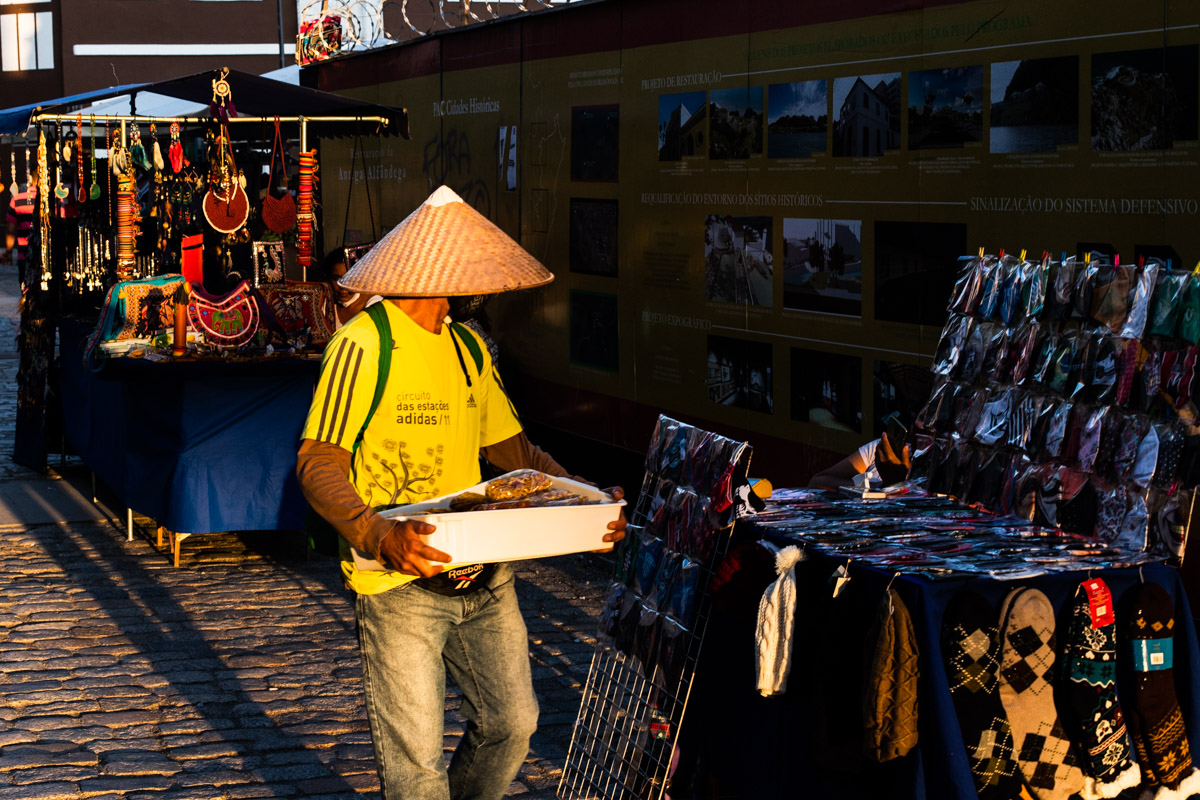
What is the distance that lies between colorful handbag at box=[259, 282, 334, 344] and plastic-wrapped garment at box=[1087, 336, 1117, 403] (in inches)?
241

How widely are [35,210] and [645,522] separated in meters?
8.06

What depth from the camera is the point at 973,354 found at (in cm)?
489

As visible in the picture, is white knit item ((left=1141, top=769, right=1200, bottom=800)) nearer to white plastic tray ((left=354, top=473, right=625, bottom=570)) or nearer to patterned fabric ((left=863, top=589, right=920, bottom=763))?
patterned fabric ((left=863, top=589, right=920, bottom=763))

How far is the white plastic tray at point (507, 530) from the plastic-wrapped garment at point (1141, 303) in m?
1.52

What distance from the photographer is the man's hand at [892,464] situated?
5.34 metres

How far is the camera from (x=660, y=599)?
181 inches

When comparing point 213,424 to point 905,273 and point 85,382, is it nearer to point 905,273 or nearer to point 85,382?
point 85,382

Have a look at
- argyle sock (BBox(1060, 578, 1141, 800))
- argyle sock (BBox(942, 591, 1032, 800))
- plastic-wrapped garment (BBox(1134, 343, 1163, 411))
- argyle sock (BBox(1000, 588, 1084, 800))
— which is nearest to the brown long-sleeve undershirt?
argyle sock (BBox(942, 591, 1032, 800))

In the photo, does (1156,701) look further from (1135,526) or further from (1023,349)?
(1023,349)

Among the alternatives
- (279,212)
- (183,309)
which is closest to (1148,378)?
(183,309)

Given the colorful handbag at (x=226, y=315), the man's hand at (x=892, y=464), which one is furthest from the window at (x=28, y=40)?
the man's hand at (x=892, y=464)

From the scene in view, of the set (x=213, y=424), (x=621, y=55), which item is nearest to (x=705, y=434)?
(x=213, y=424)

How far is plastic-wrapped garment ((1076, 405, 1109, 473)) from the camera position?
4.25 meters

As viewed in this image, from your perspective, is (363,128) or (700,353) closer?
(700,353)
